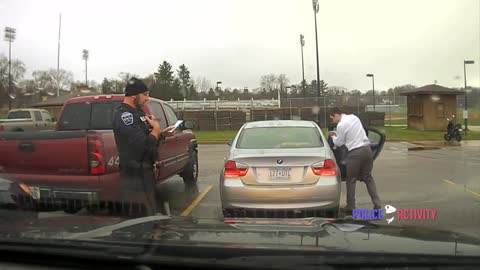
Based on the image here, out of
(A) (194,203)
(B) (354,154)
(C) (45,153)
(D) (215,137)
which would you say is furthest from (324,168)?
(D) (215,137)

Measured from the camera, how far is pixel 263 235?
2.80 meters

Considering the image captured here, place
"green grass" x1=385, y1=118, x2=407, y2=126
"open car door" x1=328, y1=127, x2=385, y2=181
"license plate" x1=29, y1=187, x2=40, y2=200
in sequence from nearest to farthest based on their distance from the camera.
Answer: "license plate" x1=29, y1=187, x2=40, y2=200
"open car door" x1=328, y1=127, x2=385, y2=181
"green grass" x1=385, y1=118, x2=407, y2=126

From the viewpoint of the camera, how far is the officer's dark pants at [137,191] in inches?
214

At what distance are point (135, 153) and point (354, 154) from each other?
3.33 metres

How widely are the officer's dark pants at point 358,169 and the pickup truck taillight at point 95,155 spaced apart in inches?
138

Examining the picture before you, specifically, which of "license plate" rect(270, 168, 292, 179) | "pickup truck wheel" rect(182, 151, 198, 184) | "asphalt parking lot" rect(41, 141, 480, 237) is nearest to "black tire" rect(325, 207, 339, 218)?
"license plate" rect(270, 168, 292, 179)

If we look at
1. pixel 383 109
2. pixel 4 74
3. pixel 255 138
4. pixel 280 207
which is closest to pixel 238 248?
pixel 280 207

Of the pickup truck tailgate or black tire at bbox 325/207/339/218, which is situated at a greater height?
the pickup truck tailgate

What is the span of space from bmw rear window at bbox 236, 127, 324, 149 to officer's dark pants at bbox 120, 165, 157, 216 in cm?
165

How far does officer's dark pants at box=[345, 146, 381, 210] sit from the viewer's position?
281 inches

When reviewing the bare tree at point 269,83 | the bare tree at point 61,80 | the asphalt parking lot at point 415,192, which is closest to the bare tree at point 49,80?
the bare tree at point 61,80

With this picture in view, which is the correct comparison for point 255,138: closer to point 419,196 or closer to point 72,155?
point 72,155

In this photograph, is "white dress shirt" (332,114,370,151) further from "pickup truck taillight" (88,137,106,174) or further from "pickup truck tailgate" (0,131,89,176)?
"pickup truck tailgate" (0,131,89,176)

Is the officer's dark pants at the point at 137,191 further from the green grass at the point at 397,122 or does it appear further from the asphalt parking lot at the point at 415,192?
the green grass at the point at 397,122
